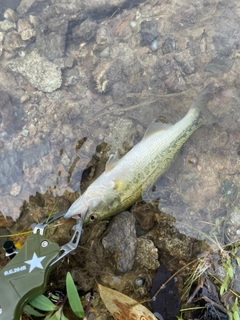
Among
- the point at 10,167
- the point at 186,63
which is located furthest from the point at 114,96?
the point at 10,167

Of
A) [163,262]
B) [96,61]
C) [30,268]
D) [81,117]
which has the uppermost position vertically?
[96,61]

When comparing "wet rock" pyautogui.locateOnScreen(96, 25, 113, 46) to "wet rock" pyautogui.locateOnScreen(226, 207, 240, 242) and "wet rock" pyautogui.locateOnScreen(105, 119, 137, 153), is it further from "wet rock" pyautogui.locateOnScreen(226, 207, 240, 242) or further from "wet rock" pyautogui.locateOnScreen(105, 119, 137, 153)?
"wet rock" pyautogui.locateOnScreen(226, 207, 240, 242)

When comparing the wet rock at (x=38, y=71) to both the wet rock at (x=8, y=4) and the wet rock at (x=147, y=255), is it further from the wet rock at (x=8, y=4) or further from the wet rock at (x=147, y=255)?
the wet rock at (x=147, y=255)

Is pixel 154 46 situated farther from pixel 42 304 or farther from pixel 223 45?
pixel 42 304

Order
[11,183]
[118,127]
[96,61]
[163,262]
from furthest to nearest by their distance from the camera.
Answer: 1. [96,61]
2. [118,127]
3. [11,183]
4. [163,262]

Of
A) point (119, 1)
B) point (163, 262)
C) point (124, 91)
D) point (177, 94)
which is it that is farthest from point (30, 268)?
point (119, 1)

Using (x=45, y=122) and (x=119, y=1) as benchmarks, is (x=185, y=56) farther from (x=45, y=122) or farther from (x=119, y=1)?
(x=45, y=122)

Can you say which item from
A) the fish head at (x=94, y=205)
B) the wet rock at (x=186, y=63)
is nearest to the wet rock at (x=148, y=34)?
the wet rock at (x=186, y=63)
